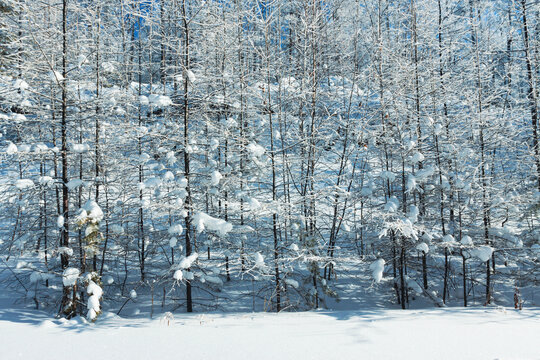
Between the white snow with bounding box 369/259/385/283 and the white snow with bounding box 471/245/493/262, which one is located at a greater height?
the white snow with bounding box 471/245/493/262

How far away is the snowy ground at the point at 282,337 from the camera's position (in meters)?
3.66

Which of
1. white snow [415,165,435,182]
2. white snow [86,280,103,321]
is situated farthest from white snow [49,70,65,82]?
white snow [415,165,435,182]

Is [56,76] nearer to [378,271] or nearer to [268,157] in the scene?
[268,157]

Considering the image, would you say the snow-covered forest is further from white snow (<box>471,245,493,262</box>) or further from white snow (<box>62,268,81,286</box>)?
white snow (<box>62,268,81,286</box>)

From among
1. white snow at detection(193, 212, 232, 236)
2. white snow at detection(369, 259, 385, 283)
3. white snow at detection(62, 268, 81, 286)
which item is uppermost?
white snow at detection(193, 212, 232, 236)

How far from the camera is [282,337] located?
163 inches

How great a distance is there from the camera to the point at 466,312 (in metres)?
5.52

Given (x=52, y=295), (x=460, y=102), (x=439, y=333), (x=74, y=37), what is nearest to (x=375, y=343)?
(x=439, y=333)

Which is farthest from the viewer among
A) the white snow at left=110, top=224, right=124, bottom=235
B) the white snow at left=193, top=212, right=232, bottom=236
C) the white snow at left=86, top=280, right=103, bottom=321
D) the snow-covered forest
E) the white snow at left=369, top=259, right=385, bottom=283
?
the white snow at left=110, top=224, right=124, bottom=235

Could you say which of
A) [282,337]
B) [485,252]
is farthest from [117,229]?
[485,252]

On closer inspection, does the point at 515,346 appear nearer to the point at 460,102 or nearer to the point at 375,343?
the point at 375,343

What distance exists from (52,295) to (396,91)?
1080cm

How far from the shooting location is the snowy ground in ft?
12.0

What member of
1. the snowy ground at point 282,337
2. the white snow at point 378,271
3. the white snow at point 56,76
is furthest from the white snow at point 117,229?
the white snow at point 378,271
